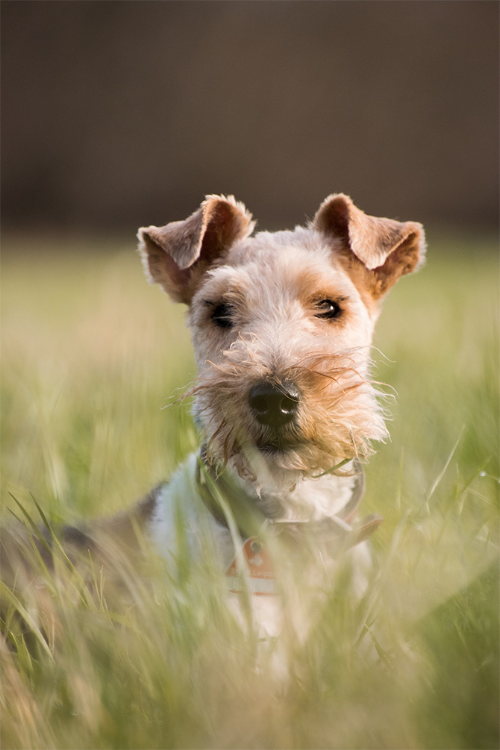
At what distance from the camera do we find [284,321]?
259 cm

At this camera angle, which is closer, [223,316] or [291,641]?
[291,641]

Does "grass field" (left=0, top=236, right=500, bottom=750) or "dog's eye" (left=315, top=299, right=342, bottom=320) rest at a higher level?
A: "dog's eye" (left=315, top=299, right=342, bottom=320)

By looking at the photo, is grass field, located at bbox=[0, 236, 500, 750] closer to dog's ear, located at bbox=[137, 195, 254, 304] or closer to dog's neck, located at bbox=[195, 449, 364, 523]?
dog's neck, located at bbox=[195, 449, 364, 523]

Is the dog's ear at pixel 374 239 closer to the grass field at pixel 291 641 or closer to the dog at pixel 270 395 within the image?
the dog at pixel 270 395

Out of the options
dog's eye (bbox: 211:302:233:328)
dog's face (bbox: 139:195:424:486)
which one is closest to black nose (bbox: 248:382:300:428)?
dog's face (bbox: 139:195:424:486)

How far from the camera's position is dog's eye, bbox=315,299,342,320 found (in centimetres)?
274

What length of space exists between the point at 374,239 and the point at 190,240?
889mm

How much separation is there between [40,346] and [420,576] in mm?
4486

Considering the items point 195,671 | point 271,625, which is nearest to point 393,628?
point 195,671

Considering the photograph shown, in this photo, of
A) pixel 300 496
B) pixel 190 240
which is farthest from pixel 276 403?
pixel 190 240

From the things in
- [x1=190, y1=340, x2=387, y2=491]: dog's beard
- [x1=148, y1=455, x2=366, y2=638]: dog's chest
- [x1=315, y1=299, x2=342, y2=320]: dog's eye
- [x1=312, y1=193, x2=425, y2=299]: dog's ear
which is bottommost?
[x1=148, y1=455, x2=366, y2=638]: dog's chest

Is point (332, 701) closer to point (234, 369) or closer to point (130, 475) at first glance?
point (234, 369)

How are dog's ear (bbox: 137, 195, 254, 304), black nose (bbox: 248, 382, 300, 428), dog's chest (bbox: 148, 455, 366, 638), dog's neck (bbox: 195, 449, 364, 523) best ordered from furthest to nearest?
dog's ear (bbox: 137, 195, 254, 304), dog's neck (bbox: 195, 449, 364, 523), black nose (bbox: 248, 382, 300, 428), dog's chest (bbox: 148, 455, 366, 638)

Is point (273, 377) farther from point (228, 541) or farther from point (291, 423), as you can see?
point (228, 541)
